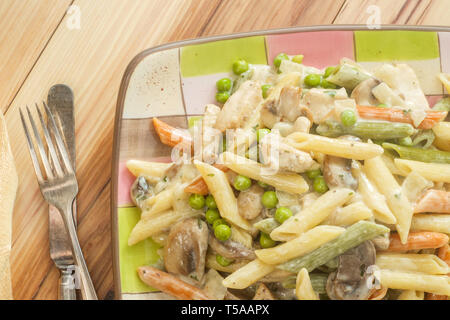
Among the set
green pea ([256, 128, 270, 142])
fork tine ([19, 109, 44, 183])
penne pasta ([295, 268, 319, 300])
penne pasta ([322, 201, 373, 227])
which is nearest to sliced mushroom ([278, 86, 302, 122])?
green pea ([256, 128, 270, 142])

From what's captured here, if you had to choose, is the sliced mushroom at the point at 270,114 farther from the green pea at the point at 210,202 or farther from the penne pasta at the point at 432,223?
the penne pasta at the point at 432,223

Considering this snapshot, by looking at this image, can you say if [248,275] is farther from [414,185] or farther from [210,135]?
[414,185]

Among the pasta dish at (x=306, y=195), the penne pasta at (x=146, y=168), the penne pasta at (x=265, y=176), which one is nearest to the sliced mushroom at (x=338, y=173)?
the pasta dish at (x=306, y=195)

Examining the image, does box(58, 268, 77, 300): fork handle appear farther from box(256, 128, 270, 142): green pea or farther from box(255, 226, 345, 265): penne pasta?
box(256, 128, 270, 142): green pea

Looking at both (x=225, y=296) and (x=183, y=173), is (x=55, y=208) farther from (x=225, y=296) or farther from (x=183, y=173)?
(x=225, y=296)

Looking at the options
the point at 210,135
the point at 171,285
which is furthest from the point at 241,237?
the point at 210,135
